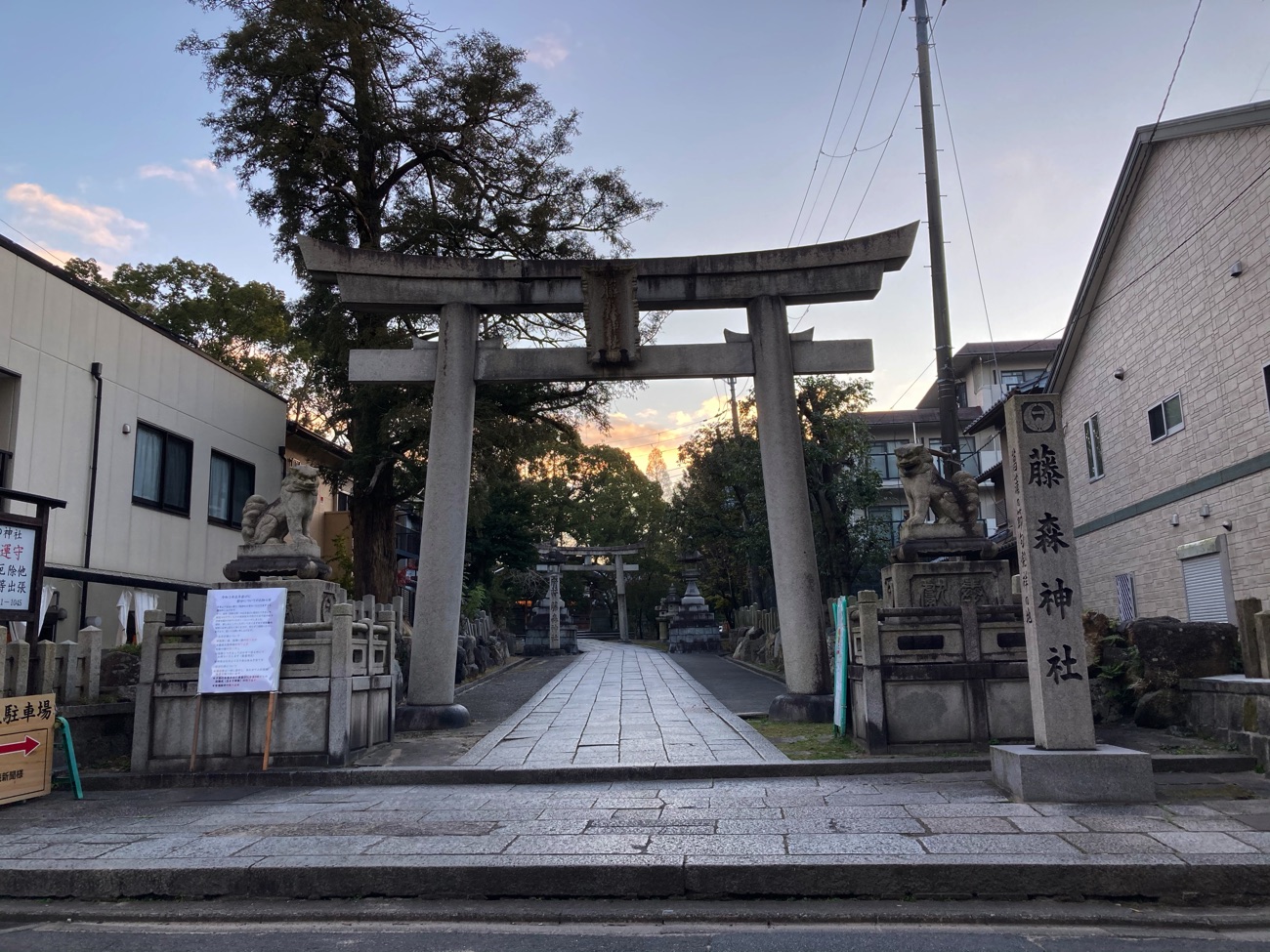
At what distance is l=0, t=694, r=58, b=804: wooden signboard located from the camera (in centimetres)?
799

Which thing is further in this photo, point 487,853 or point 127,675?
point 127,675

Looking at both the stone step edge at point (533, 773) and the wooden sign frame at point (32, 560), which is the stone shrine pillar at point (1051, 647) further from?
the wooden sign frame at point (32, 560)

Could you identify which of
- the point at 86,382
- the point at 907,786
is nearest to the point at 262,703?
the point at 907,786

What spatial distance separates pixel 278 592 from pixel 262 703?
3.78ft

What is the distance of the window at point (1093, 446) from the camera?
Result: 20.0m

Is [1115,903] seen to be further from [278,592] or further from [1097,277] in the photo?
[1097,277]

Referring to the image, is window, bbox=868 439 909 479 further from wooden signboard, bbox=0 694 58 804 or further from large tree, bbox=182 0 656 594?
wooden signboard, bbox=0 694 58 804

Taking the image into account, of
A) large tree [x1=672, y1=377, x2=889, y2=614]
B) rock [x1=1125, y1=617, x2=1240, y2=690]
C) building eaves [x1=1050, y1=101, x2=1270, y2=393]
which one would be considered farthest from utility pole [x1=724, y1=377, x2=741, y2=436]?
rock [x1=1125, y1=617, x2=1240, y2=690]

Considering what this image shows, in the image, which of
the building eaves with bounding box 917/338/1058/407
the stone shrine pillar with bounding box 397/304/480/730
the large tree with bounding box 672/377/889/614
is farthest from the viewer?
the building eaves with bounding box 917/338/1058/407

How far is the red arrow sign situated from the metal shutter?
619 inches

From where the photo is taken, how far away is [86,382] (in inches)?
617

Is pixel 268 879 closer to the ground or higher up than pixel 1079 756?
closer to the ground

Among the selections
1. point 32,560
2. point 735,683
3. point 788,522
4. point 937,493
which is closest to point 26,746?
point 32,560

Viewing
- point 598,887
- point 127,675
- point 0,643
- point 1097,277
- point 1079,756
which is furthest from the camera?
point 1097,277
